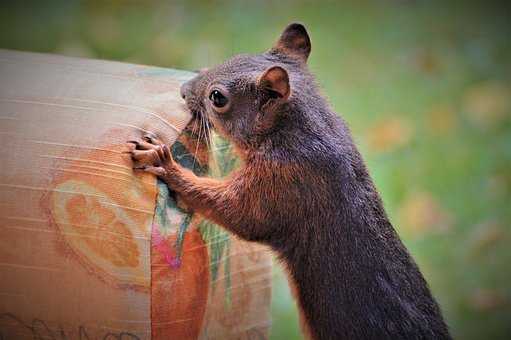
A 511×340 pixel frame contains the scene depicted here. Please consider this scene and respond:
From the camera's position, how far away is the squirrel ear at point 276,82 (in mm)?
2830

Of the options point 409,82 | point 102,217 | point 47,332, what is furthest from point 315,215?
point 409,82

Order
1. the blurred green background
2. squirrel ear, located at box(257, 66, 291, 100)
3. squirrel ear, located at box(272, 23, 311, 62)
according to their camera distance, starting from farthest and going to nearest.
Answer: the blurred green background < squirrel ear, located at box(272, 23, 311, 62) < squirrel ear, located at box(257, 66, 291, 100)

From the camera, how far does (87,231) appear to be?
2611 mm

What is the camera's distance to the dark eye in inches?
119

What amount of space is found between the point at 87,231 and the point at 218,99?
29.4 inches

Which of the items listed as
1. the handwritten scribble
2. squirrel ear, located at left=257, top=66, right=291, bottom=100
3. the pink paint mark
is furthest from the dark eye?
the handwritten scribble

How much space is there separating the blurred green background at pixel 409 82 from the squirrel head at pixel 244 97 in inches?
72.0

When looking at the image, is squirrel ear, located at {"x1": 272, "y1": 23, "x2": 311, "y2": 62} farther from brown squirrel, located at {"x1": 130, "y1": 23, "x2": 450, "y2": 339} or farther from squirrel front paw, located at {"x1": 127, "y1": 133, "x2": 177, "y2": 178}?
squirrel front paw, located at {"x1": 127, "y1": 133, "x2": 177, "y2": 178}

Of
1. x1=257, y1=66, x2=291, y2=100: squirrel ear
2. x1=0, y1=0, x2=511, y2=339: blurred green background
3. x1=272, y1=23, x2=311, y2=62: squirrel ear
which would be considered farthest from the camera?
x1=0, y1=0, x2=511, y2=339: blurred green background

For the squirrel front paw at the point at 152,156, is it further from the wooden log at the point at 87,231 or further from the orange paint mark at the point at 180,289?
the orange paint mark at the point at 180,289

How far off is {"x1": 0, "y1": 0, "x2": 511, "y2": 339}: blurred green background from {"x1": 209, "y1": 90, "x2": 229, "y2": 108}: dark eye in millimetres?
1870

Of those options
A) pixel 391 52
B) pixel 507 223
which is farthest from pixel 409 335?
pixel 391 52

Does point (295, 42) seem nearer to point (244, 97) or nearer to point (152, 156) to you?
point (244, 97)

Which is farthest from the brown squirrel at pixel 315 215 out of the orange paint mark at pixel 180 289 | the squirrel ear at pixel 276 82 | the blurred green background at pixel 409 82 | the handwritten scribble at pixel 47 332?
the blurred green background at pixel 409 82
